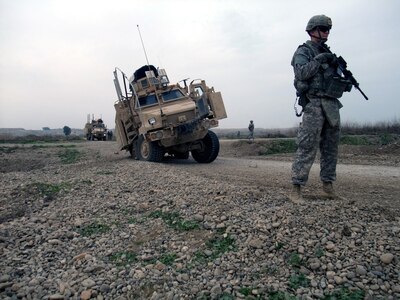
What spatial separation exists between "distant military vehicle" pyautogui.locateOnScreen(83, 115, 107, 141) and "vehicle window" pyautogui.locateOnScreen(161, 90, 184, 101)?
27.6m

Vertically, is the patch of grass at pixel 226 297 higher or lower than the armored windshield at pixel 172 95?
lower

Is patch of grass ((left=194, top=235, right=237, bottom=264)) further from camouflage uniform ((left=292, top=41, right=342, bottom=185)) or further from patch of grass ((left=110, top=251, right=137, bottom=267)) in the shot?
camouflage uniform ((left=292, top=41, right=342, bottom=185))

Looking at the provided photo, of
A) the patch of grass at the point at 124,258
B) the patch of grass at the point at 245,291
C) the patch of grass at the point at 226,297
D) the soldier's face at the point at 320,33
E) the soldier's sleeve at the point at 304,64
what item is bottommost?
the patch of grass at the point at 245,291

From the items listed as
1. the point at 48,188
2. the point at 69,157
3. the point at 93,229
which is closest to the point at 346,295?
the point at 93,229

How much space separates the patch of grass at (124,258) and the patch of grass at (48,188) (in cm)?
302

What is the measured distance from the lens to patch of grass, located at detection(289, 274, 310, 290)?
9.64 feet

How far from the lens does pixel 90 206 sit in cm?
537

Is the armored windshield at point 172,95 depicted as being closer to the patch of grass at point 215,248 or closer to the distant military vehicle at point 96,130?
the patch of grass at point 215,248

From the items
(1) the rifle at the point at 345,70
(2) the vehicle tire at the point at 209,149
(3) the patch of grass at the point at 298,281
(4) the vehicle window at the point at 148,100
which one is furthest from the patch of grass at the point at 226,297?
(4) the vehicle window at the point at 148,100

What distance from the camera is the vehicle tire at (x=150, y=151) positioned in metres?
10.6

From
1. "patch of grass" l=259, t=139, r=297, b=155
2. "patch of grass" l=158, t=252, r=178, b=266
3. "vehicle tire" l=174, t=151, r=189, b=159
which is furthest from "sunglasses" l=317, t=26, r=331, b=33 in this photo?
"patch of grass" l=259, t=139, r=297, b=155

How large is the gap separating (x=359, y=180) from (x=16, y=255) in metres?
5.87

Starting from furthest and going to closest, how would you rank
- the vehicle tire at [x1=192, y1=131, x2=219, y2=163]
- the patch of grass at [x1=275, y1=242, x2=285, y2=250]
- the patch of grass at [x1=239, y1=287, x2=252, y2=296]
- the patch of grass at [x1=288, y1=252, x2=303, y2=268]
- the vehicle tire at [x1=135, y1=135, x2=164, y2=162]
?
the vehicle tire at [x1=192, y1=131, x2=219, y2=163] < the vehicle tire at [x1=135, y1=135, x2=164, y2=162] < the patch of grass at [x1=275, y1=242, x2=285, y2=250] < the patch of grass at [x1=288, y1=252, x2=303, y2=268] < the patch of grass at [x1=239, y1=287, x2=252, y2=296]

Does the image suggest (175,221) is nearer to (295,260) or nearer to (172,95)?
(295,260)
